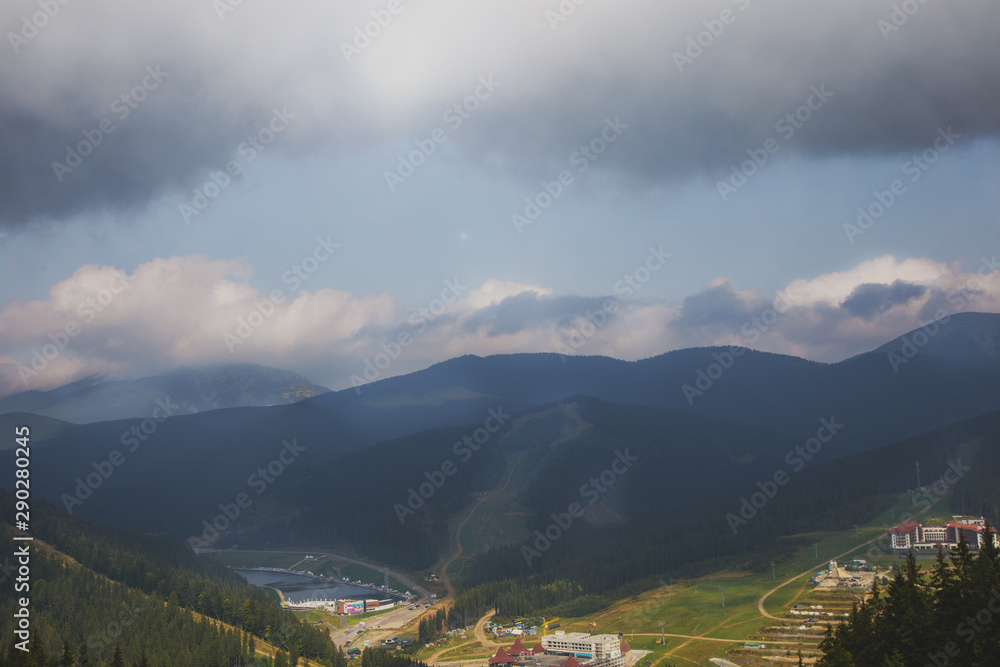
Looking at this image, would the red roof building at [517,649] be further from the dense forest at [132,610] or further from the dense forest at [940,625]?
the dense forest at [940,625]

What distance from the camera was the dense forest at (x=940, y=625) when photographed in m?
53.0

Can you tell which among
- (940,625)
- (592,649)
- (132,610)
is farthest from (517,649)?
(940,625)

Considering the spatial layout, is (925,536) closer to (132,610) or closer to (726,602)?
(726,602)

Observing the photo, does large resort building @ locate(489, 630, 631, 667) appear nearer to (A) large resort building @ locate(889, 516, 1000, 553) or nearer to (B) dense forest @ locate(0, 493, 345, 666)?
(B) dense forest @ locate(0, 493, 345, 666)

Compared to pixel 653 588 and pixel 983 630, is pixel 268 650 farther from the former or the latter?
pixel 983 630

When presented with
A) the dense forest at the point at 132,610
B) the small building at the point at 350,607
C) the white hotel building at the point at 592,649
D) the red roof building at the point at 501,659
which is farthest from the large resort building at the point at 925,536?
the small building at the point at 350,607

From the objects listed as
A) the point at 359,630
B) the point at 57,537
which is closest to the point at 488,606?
the point at 359,630

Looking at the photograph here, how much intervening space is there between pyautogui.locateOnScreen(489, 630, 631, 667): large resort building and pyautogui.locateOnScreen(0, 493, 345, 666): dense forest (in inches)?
1140

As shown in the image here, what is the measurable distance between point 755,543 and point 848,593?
56.0 m

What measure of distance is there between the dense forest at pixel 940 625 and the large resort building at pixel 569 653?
238 feet

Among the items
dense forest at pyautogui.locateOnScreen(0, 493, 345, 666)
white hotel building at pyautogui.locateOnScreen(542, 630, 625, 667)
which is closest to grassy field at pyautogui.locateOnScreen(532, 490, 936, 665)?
white hotel building at pyautogui.locateOnScreen(542, 630, 625, 667)

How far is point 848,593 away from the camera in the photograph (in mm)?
138500

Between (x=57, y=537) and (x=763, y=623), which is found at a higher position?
(x=57, y=537)

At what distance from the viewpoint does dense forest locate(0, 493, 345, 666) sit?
119250 millimetres
